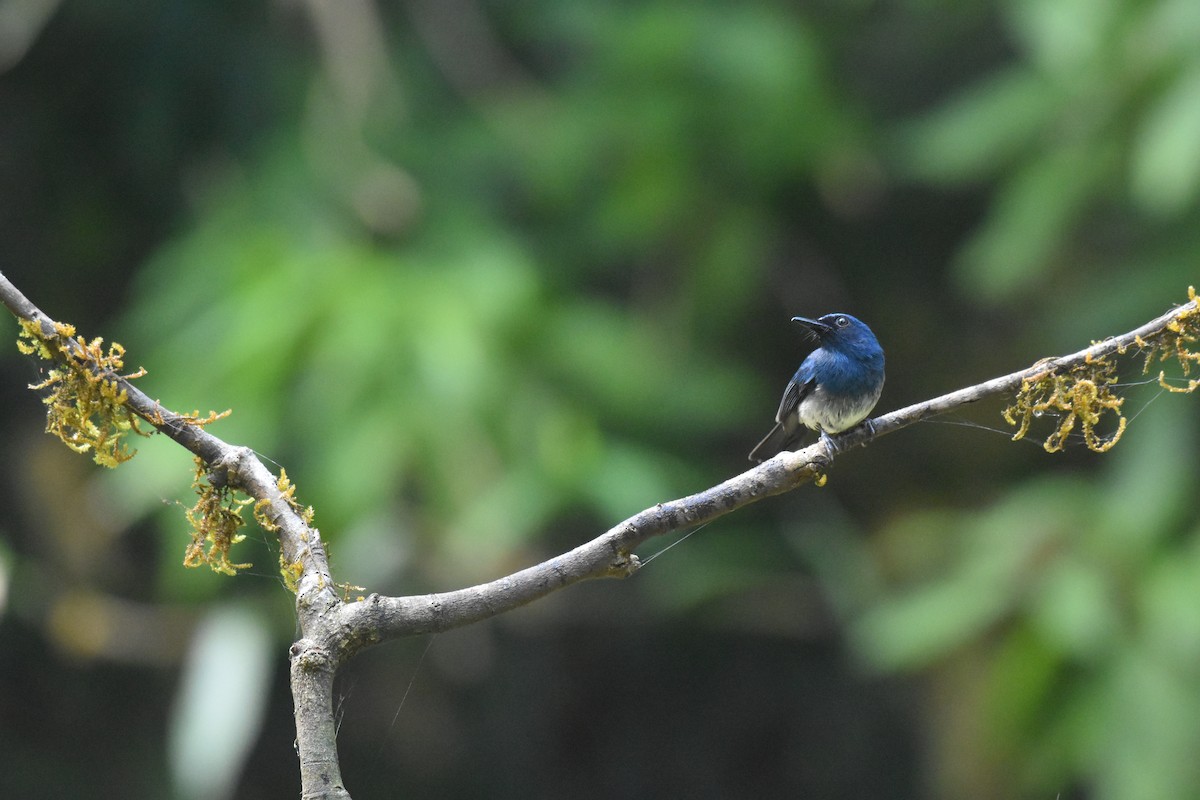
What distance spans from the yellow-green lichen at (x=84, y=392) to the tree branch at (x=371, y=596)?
0.04 feet

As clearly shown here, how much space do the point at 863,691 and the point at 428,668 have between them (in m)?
2.97

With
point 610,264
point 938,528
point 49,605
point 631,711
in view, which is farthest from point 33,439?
point 938,528

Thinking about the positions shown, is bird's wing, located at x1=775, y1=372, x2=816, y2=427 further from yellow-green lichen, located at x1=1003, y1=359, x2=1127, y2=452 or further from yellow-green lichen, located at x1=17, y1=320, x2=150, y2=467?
yellow-green lichen, located at x1=17, y1=320, x2=150, y2=467

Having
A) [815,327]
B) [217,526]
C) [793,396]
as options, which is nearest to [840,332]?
[815,327]

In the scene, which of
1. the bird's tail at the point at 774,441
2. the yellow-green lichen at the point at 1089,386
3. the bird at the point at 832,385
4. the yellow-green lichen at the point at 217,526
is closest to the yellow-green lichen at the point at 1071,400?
the yellow-green lichen at the point at 1089,386

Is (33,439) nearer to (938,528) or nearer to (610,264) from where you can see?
(610,264)

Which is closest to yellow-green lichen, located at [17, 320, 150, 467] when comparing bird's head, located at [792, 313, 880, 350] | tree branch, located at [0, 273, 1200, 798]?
tree branch, located at [0, 273, 1200, 798]

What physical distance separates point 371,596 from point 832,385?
1483 mm

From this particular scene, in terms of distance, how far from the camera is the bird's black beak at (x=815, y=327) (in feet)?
9.21

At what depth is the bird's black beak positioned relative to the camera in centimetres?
281

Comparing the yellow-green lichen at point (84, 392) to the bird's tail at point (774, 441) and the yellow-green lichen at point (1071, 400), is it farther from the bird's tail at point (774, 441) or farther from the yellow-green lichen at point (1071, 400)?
the bird's tail at point (774, 441)

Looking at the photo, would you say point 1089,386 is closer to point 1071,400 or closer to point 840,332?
point 1071,400

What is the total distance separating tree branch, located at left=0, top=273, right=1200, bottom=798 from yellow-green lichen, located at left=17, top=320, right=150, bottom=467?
0.04ft

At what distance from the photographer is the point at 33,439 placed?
712cm
